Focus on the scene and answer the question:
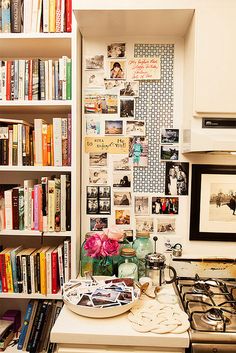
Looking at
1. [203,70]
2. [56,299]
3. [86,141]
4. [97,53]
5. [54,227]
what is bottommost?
[56,299]

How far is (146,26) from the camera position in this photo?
4.95 ft

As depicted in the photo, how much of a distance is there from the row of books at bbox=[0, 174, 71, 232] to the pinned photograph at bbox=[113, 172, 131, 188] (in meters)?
0.28

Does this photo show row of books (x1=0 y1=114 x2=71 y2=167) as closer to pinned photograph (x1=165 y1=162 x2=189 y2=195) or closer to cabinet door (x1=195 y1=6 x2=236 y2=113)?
pinned photograph (x1=165 y1=162 x2=189 y2=195)

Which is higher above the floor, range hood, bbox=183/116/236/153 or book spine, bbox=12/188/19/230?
range hood, bbox=183/116/236/153

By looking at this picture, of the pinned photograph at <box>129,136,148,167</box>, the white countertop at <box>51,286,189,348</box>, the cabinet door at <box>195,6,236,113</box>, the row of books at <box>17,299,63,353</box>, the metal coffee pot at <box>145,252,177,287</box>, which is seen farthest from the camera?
the pinned photograph at <box>129,136,148,167</box>

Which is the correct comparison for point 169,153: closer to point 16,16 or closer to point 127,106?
point 127,106

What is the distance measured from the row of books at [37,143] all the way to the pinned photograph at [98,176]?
7.5 inches

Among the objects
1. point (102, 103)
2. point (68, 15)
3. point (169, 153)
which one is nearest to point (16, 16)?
point (68, 15)

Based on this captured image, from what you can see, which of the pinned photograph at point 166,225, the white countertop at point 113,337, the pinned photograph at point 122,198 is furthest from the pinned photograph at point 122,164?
the white countertop at point 113,337

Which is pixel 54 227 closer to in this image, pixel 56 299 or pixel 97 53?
pixel 56 299

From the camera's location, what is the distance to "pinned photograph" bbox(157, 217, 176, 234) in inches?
65.2

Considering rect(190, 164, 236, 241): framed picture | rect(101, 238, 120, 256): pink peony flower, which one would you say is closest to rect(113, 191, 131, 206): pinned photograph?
rect(101, 238, 120, 256): pink peony flower

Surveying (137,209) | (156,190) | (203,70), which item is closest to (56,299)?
(137,209)

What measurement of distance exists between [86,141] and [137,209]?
48 centimetres
